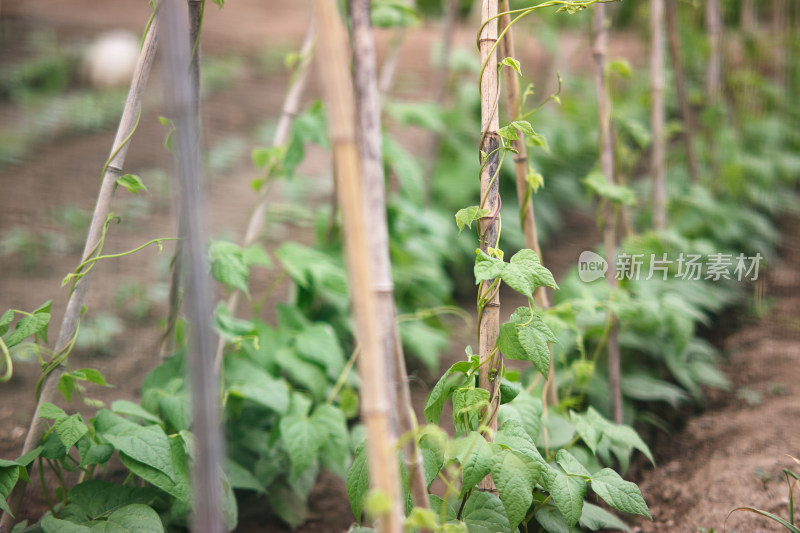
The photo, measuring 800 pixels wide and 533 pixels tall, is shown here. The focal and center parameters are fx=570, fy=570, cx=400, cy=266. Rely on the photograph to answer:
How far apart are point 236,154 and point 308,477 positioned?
2.67 m

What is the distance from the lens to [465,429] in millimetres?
1091

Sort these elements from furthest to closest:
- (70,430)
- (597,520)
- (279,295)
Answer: (279,295) < (597,520) < (70,430)

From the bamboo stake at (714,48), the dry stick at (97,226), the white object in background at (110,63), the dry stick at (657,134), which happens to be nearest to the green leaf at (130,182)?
the dry stick at (97,226)

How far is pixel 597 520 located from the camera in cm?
121

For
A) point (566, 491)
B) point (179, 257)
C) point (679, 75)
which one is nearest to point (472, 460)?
point (566, 491)

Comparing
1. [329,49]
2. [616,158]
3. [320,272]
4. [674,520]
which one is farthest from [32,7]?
[674,520]

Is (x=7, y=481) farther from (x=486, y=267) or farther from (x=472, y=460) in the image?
(x=486, y=267)

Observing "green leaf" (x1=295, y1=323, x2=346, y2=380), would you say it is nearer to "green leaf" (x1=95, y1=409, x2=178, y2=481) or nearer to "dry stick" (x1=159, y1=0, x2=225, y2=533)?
"green leaf" (x1=95, y1=409, x2=178, y2=481)

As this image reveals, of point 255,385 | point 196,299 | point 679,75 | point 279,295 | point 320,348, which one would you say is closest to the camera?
point 196,299

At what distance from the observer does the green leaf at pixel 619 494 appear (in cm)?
106

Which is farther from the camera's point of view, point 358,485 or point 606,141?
point 606,141

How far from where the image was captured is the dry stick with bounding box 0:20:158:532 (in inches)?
45.0

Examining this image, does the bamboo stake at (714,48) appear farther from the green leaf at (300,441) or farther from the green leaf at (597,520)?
the green leaf at (300,441)

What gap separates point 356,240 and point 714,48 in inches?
112
